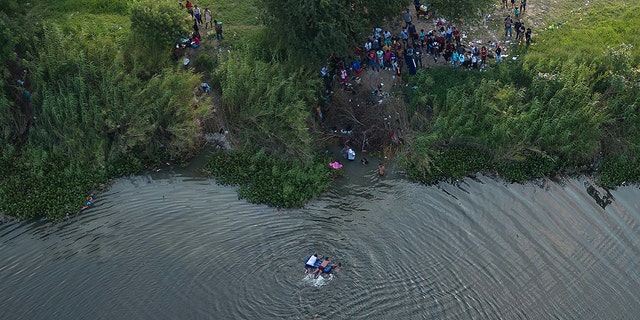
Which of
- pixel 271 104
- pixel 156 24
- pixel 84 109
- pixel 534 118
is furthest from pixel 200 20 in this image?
pixel 534 118

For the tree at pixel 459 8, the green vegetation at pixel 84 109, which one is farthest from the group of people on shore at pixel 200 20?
the tree at pixel 459 8

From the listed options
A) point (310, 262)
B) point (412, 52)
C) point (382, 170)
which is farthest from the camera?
point (412, 52)

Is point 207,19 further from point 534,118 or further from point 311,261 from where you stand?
point 534,118

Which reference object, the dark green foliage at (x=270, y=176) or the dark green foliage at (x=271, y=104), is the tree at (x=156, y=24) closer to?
the dark green foliage at (x=271, y=104)

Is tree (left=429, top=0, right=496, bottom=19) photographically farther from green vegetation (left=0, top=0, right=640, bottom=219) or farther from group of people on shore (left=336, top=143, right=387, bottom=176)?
group of people on shore (left=336, top=143, right=387, bottom=176)

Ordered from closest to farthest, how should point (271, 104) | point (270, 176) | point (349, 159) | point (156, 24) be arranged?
point (270, 176), point (349, 159), point (271, 104), point (156, 24)

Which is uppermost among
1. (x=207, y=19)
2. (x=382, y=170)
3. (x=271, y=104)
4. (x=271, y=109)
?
(x=207, y=19)

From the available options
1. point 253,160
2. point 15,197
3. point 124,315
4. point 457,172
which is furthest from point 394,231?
point 15,197

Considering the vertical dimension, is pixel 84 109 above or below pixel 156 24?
below
